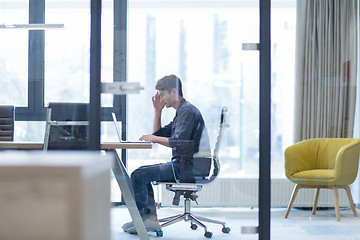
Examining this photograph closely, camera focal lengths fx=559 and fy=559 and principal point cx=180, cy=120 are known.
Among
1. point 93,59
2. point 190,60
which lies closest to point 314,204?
→ point 190,60

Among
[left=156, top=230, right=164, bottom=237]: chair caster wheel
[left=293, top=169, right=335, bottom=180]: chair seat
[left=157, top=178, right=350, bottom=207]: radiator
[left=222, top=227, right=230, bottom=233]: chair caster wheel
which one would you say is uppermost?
[left=293, top=169, right=335, bottom=180]: chair seat

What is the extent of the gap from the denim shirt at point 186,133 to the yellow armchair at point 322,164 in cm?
62

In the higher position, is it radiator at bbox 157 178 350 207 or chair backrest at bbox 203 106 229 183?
chair backrest at bbox 203 106 229 183

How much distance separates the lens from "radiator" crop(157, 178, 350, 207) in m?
3.77

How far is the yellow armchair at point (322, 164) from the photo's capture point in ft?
12.8

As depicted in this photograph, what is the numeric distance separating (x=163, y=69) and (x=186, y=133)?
46cm

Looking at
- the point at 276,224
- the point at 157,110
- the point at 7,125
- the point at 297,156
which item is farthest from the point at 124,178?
the point at 297,156

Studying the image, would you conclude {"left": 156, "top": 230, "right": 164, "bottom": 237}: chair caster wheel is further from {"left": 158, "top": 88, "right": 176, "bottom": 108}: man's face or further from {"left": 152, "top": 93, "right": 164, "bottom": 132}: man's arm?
{"left": 158, "top": 88, "right": 176, "bottom": 108}: man's face

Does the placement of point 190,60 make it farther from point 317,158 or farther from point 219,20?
point 317,158

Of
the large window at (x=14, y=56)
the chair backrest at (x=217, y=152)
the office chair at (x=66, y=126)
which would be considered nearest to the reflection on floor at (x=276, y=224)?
the chair backrest at (x=217, y=152)

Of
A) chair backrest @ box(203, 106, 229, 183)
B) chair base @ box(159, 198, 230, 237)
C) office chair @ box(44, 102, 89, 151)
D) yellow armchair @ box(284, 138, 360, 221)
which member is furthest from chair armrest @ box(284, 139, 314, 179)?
office chair @ box(44, 102, 89, 151)

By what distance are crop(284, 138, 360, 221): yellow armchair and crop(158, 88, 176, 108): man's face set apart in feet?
2.85

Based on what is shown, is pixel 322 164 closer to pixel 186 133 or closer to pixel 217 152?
pixel 217 152

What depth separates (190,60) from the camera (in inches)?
149
